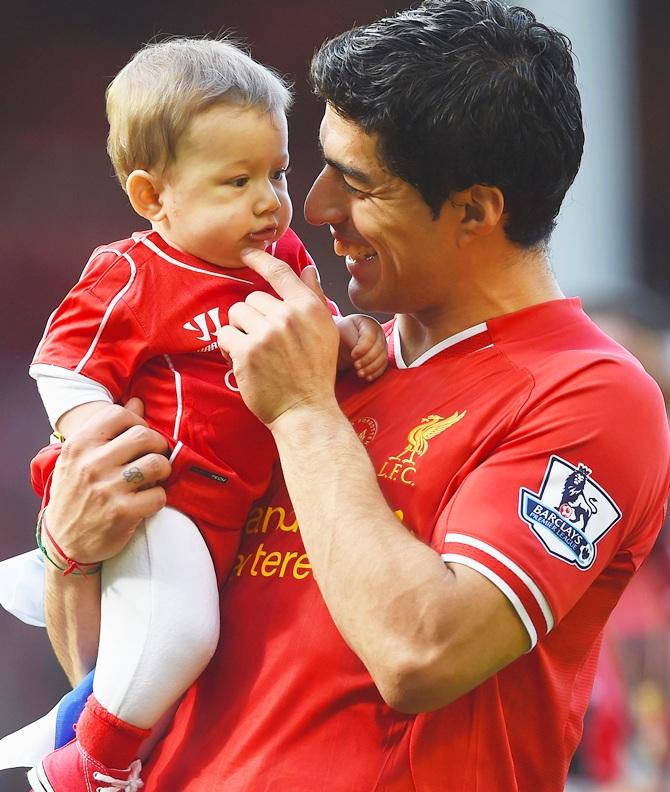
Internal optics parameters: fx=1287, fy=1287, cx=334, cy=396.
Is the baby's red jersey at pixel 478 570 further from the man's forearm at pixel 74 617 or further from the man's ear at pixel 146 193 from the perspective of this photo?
the man's ear at pixel 146 193

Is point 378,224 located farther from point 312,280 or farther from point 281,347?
point 281,347

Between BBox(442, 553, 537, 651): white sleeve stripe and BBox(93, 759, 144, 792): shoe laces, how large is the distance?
58 centimetres

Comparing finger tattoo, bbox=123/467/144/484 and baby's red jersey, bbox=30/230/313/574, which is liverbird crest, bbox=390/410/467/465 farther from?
finger tattoo, bbox=123/467/144/484

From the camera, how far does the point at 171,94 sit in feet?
5.98

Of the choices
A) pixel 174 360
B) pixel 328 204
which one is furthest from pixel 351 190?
pixel 174 360

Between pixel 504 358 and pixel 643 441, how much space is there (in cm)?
24

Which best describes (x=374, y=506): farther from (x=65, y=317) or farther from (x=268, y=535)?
(x=65, y=317)

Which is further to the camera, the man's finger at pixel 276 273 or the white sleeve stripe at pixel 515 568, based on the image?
the man's finger at pixel 276 273

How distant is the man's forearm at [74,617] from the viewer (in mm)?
1940

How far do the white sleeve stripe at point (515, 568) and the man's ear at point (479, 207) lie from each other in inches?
21.6

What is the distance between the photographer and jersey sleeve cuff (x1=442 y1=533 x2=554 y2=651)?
1601 millimetres

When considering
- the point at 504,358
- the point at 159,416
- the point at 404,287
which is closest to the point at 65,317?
the point at 159,416

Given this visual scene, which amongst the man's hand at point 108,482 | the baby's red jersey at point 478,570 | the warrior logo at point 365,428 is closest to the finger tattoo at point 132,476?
the man's hand at point 108,482

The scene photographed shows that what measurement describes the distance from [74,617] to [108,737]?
0.78 feet
